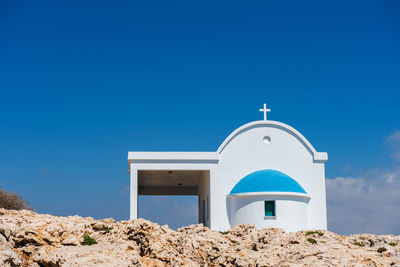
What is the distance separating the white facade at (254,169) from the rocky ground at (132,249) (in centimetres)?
1157

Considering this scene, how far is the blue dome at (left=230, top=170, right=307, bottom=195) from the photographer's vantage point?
86.4 feet

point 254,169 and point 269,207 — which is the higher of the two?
point 254,169

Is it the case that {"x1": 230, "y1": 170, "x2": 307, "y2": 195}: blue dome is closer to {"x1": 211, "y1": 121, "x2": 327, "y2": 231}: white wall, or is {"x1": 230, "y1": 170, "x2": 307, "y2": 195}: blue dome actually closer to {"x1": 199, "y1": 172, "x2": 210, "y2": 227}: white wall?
{"x1": 211, "y1": 121, "x2": 327, "y2": 231}: white wall

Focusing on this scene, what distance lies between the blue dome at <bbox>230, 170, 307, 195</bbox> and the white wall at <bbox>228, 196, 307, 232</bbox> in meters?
0.43

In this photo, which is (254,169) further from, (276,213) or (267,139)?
(276,213)

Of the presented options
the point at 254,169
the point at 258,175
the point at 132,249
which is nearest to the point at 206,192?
the point at 254,169

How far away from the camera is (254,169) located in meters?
28.4

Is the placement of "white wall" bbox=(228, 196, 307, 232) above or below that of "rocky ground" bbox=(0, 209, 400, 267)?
above

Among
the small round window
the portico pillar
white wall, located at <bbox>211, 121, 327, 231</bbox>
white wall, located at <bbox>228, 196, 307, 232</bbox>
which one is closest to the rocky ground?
white wall, located at <bbox>228, 196, 307, 232</bbox>

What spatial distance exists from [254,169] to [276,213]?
10.6 ft

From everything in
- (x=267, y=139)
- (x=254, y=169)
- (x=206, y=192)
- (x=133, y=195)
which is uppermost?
(x=267, y=139)

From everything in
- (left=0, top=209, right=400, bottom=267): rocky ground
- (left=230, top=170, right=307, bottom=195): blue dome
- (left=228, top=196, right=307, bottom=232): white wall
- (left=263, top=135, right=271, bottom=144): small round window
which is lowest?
(left=0, top=209, right=400, bottom=267): rocky ground

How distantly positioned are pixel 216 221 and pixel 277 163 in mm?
4880

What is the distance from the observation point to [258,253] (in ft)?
45.6
